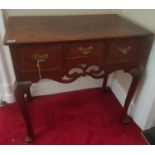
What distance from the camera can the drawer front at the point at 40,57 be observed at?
88 centimetres

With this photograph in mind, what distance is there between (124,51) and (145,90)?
0.35m

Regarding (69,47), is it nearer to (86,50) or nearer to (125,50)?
(86,50)

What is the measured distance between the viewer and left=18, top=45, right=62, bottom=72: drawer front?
878mm

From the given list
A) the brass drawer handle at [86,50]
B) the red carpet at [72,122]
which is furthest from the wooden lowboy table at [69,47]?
the red carpet at [72,122]

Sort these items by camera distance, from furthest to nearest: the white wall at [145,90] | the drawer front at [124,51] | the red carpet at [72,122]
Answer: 1. the red carpet at [72,122]
2. the white wall at [145,90]
3. the drawer front at [124,51]

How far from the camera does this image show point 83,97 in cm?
160

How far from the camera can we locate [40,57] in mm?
910

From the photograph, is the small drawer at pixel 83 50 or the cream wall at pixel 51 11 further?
the cream wall at pixel 51 11

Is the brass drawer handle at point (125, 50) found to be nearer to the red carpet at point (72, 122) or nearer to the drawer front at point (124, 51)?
the drawer front at point (124, 51)

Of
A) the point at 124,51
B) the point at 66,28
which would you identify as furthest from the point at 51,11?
the point at 124,51

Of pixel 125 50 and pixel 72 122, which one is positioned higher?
pixel 125 50

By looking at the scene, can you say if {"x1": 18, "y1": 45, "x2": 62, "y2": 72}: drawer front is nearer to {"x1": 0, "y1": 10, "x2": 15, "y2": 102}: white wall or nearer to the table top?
the table top
